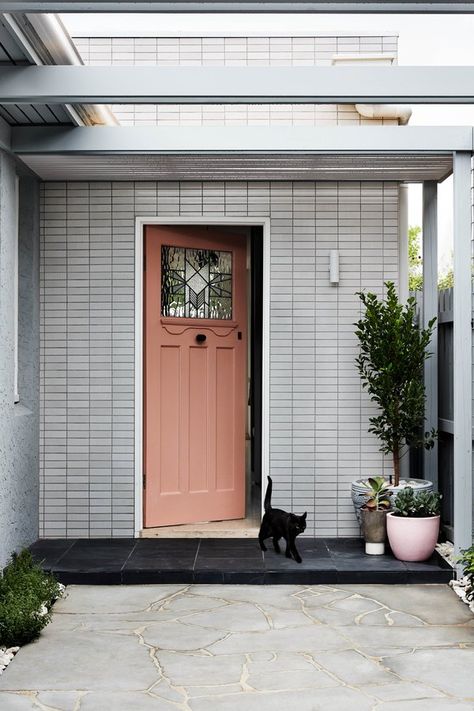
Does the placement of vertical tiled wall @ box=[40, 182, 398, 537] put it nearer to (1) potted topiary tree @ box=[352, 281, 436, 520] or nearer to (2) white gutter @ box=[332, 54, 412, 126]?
(1) potted topiary tree @ box=[352, 281, 436, 520]

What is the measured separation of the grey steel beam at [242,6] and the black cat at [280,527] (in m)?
3.01

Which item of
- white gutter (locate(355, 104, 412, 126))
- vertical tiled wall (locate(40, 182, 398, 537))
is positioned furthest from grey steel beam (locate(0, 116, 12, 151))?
white gutter (locate(355, 104, 412, 126))

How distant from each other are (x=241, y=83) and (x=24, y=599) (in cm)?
278

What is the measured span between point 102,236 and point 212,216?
799 mm

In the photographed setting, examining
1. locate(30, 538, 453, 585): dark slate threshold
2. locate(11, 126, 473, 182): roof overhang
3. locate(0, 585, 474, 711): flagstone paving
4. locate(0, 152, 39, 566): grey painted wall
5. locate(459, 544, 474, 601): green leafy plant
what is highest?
locate(11, 126, 473, 182): roof overhang

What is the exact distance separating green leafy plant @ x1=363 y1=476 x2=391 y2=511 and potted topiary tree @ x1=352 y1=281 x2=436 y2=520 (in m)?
0.10

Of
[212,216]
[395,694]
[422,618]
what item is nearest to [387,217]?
[212,216]

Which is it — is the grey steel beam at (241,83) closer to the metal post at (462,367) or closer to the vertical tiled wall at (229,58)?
the metal post at (462,367)

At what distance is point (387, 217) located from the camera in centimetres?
586

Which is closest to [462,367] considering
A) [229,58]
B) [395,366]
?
[395,366]

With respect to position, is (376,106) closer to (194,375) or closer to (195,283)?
(195,283)

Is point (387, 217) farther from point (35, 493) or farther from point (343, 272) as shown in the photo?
point (35, 493)

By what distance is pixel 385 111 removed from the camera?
6.02 m

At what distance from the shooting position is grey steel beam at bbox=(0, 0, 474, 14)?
9.93 ft
